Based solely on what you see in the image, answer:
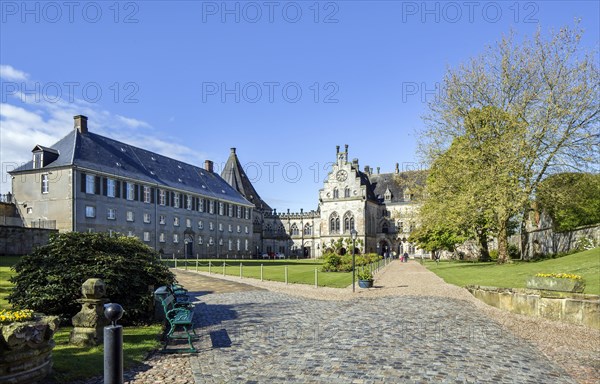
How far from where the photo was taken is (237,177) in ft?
259

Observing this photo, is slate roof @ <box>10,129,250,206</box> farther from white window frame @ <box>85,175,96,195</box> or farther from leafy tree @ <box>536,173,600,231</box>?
leafy tree @ <box>536,173,600,231</box>

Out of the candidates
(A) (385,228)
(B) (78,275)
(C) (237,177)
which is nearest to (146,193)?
(C) (237,177)

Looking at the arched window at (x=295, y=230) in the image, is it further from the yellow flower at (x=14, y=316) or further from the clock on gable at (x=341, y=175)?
the yellow flower at (x=14, y=316)

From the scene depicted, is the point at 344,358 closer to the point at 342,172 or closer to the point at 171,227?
the point at 171,227

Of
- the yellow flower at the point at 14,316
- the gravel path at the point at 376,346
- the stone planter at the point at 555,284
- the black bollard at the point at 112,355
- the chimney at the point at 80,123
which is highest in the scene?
the chimney at the point at 80,123

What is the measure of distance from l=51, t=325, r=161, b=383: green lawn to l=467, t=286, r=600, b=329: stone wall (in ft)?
36.2

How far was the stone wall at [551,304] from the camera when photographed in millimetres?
11945

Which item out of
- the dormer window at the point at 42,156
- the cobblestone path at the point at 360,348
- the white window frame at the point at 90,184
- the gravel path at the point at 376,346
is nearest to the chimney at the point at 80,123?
the dormer window at the point at 42,156

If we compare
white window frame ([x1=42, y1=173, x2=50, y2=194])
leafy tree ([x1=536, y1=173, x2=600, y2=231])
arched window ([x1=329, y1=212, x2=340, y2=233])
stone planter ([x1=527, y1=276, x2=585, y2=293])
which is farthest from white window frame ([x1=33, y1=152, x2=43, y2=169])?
arched window ([x1=329, y1=212, x2=340, y2=233])

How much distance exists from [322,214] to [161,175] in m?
33.1

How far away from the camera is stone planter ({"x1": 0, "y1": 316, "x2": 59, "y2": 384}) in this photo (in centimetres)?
585

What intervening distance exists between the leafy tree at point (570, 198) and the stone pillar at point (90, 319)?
91.2ft

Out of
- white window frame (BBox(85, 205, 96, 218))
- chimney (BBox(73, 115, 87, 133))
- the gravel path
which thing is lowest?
the gravel path

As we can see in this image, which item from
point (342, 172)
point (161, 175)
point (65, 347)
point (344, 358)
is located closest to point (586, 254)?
point (344, 358)
